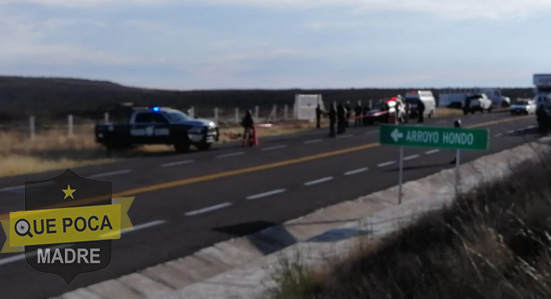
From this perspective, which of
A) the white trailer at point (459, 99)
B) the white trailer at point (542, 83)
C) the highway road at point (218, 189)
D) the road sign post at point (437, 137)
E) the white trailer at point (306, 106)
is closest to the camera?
the highway road at point (218, 189)

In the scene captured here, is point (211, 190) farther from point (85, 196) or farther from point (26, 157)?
point (26, 157)

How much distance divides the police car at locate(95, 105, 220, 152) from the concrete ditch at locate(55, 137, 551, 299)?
13065 mm

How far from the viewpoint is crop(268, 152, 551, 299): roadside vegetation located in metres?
7.13

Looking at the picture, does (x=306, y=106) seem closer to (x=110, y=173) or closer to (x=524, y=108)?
(x=524, y=108)

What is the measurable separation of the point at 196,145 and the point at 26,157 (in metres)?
5.83

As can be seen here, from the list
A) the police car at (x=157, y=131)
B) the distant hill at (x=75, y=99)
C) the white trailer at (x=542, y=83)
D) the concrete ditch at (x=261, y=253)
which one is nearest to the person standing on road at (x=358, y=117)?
the white trailer at (x=542, y=83)

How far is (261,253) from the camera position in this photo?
14.3m

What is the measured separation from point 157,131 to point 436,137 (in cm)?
1621

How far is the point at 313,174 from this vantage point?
24.8 metres

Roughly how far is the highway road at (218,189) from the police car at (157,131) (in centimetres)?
79

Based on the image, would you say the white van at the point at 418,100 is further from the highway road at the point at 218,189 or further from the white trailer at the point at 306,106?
the highway road at the point at 218,189

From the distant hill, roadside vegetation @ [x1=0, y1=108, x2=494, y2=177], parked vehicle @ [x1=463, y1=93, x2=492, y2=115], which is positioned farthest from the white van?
the distant hill

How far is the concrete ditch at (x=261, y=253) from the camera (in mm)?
11141

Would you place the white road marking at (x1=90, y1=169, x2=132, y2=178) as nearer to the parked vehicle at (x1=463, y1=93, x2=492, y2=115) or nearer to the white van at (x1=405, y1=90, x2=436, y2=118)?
the white van at (x1=405, y1=90, x2=436, y2=118)
